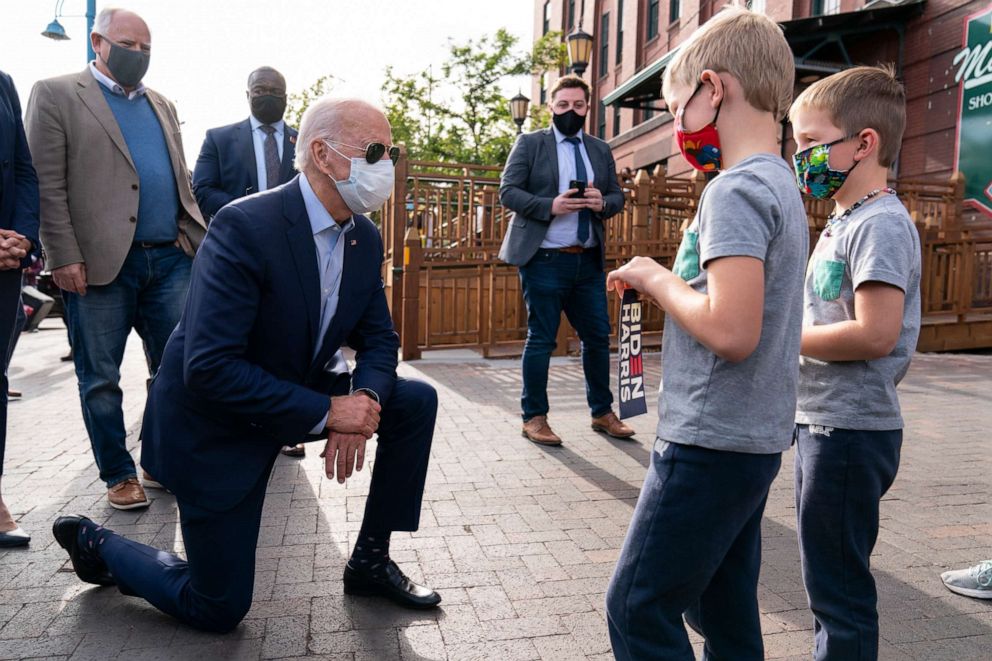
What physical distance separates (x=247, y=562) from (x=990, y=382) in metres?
8.41

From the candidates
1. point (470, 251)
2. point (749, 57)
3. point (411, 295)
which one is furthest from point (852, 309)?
point (470, 251)

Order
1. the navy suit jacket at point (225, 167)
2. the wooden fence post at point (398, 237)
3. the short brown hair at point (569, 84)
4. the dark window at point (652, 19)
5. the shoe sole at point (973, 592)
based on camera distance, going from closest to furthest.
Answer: the shoe sole at point (973, 592) < the navy suit jacket at point (225, 167) < the short brown hair at point (569, 84) < the wooden fence post at point (398, 237) < the dark window at point (652, 19)

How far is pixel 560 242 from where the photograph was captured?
534 centimetres

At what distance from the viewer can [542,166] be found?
5.48m

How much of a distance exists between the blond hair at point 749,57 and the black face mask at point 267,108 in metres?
3.50

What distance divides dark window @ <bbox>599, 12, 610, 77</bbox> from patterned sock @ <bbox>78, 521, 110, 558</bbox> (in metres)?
29.8

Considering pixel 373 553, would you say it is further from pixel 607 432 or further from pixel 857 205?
pixel 607 432

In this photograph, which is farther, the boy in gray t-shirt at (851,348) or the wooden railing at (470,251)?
the wooden railing at (470,251)

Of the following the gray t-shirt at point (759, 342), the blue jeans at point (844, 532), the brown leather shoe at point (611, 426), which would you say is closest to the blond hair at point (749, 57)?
the gray t-shirt at point (759, 342)

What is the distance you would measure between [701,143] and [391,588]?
1.91 meters

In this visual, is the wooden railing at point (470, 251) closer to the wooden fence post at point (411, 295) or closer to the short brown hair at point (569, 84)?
the wooden fence post at point (411, 295)

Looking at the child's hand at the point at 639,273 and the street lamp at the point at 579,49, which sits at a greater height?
the street lamp at the point at 579,49

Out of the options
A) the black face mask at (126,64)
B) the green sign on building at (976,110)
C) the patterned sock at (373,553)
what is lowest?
the patterned sock at (373,553)

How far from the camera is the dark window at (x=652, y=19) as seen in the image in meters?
26.2
